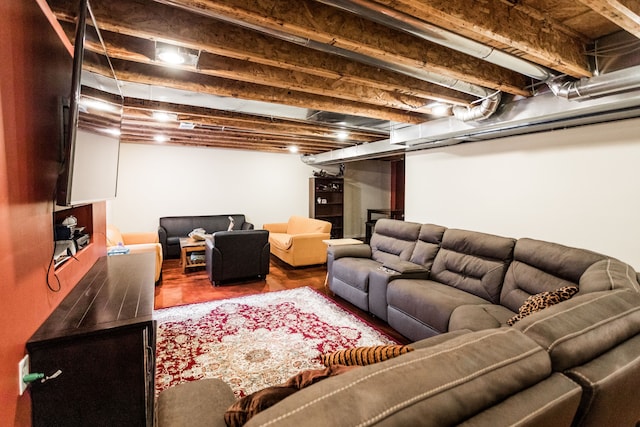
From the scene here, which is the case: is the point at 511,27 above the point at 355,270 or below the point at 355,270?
above

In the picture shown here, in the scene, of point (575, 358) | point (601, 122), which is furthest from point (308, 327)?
point (601, 122)

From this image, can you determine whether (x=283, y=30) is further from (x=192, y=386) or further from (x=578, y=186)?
(x=578, y=186)

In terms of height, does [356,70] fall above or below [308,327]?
above

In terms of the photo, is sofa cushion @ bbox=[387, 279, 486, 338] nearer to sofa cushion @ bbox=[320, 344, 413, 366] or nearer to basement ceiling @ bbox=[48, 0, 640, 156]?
sofa cushion @ bbox=[320, 344, 413, 366]

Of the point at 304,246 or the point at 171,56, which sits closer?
the point at 171,56

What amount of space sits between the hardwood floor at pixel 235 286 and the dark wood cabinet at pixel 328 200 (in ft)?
7.89

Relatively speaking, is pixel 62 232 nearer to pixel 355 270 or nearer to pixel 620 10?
pixel 355 270

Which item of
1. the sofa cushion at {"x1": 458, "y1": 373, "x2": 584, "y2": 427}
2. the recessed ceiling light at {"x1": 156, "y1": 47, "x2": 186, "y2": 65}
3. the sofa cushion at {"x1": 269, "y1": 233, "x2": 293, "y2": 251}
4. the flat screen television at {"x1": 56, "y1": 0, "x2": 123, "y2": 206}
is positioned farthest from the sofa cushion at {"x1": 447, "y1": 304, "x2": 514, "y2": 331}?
the sofa cushion at {"x1": 269, "y1": 233, "x2": 293, "y2": 251}

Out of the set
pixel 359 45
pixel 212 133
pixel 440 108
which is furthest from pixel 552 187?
pixel 212 133

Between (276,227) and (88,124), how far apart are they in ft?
17.8

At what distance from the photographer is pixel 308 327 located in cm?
302

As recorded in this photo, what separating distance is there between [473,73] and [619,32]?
3.29 feet

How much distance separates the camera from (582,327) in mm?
1016

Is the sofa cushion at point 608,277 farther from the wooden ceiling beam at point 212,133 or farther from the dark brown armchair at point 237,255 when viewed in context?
the wooden ceiling beam at point 212,133
